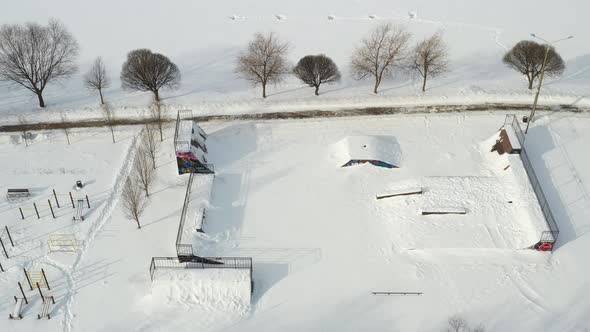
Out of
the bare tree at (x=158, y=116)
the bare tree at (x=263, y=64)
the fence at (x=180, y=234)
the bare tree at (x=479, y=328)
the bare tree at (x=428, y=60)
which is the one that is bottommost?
the bare tree at (x=479, y=328)

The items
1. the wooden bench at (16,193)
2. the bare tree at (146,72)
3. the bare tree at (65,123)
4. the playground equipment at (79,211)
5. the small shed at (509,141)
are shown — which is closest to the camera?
the playground equipment at (79,211)

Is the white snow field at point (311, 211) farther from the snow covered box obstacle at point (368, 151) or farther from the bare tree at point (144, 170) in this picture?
the bare tree at point (144, 170)

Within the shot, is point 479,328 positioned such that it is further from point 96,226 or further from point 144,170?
point 96,226

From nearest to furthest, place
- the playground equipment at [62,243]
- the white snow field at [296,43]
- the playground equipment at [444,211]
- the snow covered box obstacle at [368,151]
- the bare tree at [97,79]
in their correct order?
1. the playground equipment at [62,243]
2. the playground equipment at [444,211]
3. the snow covered box obstacle at [368,151]
4. the bare tree at [97,79]
5. the white snow field at [296,43]

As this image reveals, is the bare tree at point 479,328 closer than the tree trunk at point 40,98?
Yes

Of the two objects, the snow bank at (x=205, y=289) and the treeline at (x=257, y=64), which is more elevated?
the treeline at (x=257, y=64)

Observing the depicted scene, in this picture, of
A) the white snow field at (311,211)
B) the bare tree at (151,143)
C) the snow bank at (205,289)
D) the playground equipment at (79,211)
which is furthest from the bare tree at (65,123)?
the snow bank at (205,289)

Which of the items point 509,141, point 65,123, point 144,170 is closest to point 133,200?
point 144,170
